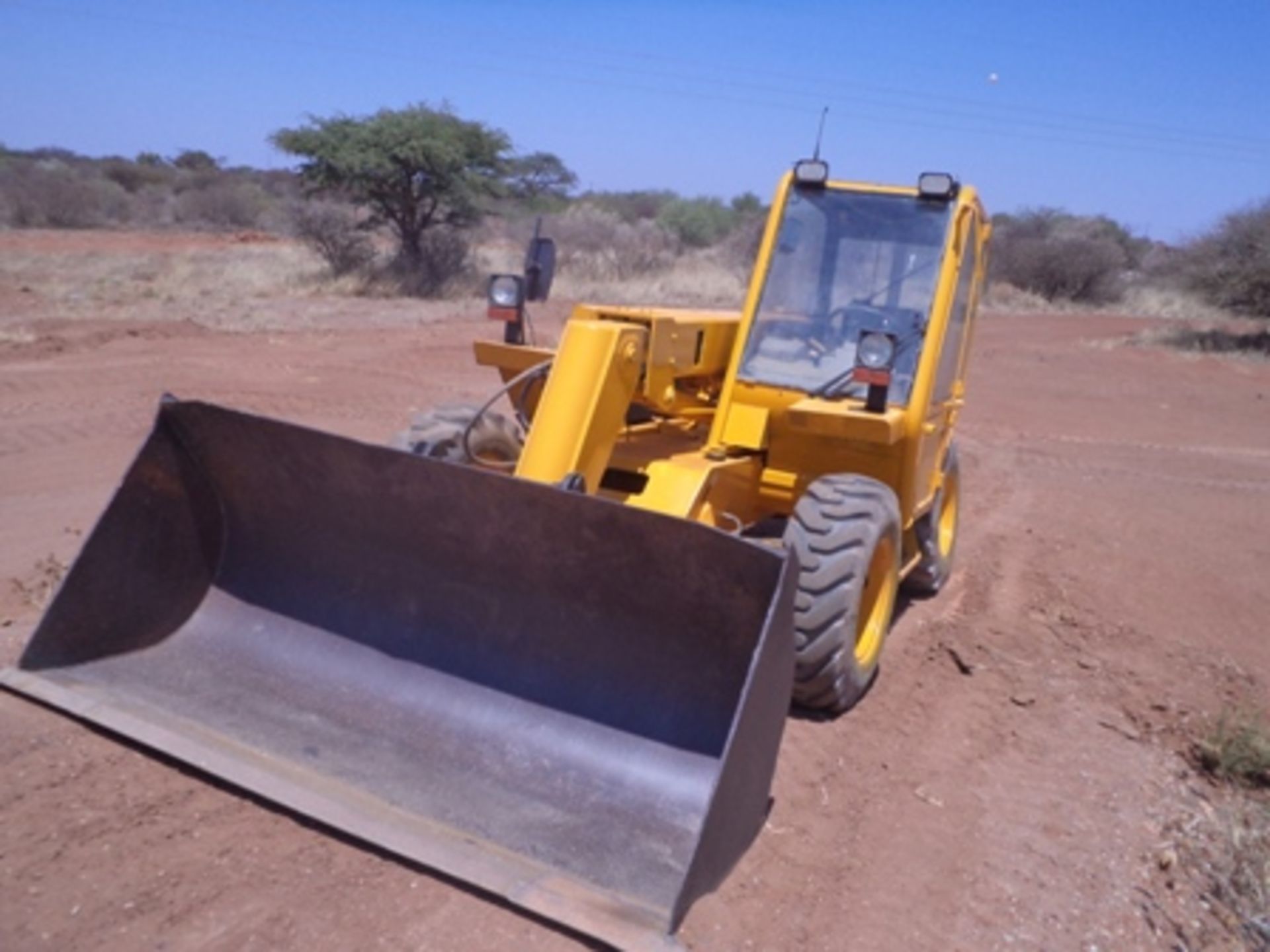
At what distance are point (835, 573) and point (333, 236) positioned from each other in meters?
20.3

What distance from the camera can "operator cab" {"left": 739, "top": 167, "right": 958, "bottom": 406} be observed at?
5.48 metres

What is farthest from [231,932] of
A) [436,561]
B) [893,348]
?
[893,348]

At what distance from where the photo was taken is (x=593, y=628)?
4098mm

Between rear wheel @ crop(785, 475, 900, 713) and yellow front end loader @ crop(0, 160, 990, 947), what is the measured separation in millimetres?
13

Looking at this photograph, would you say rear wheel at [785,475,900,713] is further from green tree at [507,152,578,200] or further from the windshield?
green tree at [507,152,578,200]

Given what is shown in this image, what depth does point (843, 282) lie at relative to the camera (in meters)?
5.67

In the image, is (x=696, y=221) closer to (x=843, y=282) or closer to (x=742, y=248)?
(x=742, y=248)

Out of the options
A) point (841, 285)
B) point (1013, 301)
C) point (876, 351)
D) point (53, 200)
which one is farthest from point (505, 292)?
point (53, 200)

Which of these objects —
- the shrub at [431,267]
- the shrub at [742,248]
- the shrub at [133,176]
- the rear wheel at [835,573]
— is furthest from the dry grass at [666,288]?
the shrub at [133,176]

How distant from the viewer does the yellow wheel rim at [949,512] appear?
24.1 ft

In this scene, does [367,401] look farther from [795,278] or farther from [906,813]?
[906,813]

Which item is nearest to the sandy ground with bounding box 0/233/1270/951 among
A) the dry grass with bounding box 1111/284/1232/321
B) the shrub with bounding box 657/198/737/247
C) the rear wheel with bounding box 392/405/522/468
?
the rear wheel with bounding box 392/405/522/468

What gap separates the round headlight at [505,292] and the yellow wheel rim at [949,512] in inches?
121

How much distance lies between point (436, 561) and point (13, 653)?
1.83 meters
